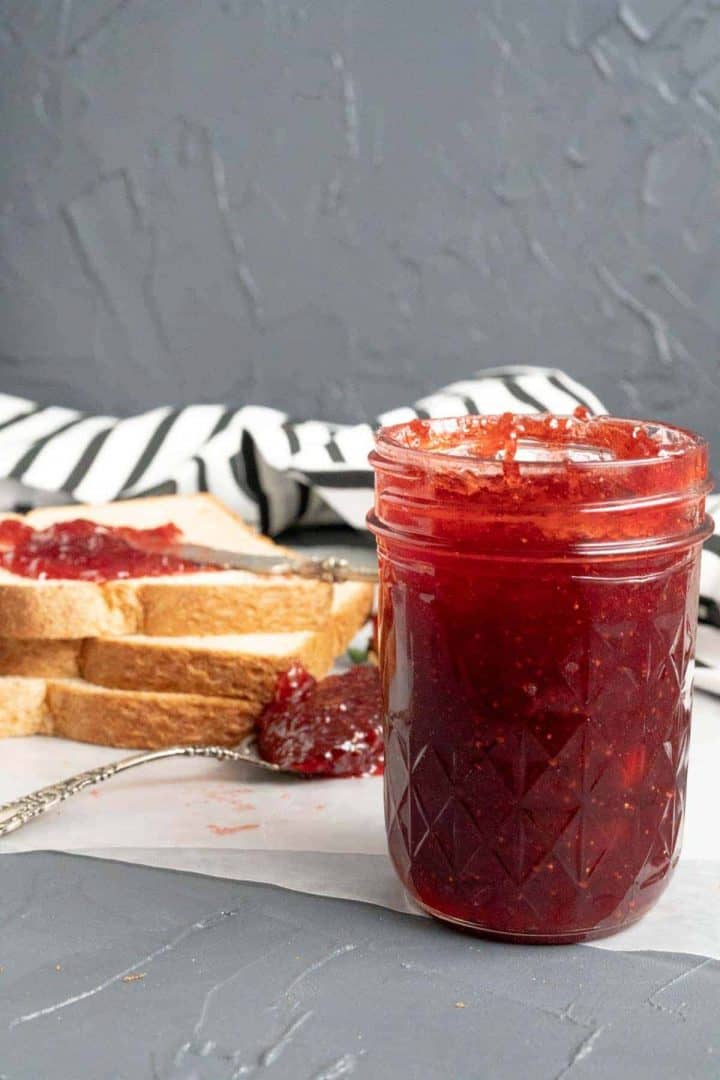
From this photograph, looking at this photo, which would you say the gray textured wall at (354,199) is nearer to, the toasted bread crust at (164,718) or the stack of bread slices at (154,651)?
the stack of bread slices at (154,651)

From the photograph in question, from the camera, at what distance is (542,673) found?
1.46 meters

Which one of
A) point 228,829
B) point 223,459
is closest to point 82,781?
point 228,829

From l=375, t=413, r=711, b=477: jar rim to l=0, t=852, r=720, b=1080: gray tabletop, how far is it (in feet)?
1.74

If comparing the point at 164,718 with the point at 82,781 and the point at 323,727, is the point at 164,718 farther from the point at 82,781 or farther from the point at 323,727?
the point at 82,781

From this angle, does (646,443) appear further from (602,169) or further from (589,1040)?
(602,169)

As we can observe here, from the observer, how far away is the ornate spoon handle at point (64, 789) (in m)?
1.79

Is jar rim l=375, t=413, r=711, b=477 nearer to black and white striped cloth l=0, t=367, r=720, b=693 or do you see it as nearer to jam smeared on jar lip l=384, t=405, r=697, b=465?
jam smeared on jar lip l=384, t=405, r=697, b=465

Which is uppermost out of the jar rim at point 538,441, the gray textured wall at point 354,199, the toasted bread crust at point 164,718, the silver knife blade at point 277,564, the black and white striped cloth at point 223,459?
the gray textured wall at point 354,199

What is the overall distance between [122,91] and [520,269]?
137 cm

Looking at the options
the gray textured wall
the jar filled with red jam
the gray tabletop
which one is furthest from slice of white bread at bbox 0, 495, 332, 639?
the gray textured wall

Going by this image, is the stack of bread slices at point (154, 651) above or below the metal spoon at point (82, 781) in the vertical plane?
above

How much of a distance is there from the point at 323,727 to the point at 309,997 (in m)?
0.73

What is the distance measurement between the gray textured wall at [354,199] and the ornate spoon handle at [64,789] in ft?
8.72

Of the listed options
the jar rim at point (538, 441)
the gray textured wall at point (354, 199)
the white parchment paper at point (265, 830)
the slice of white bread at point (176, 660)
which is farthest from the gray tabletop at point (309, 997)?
the gray textured wall at point (354, 199)
